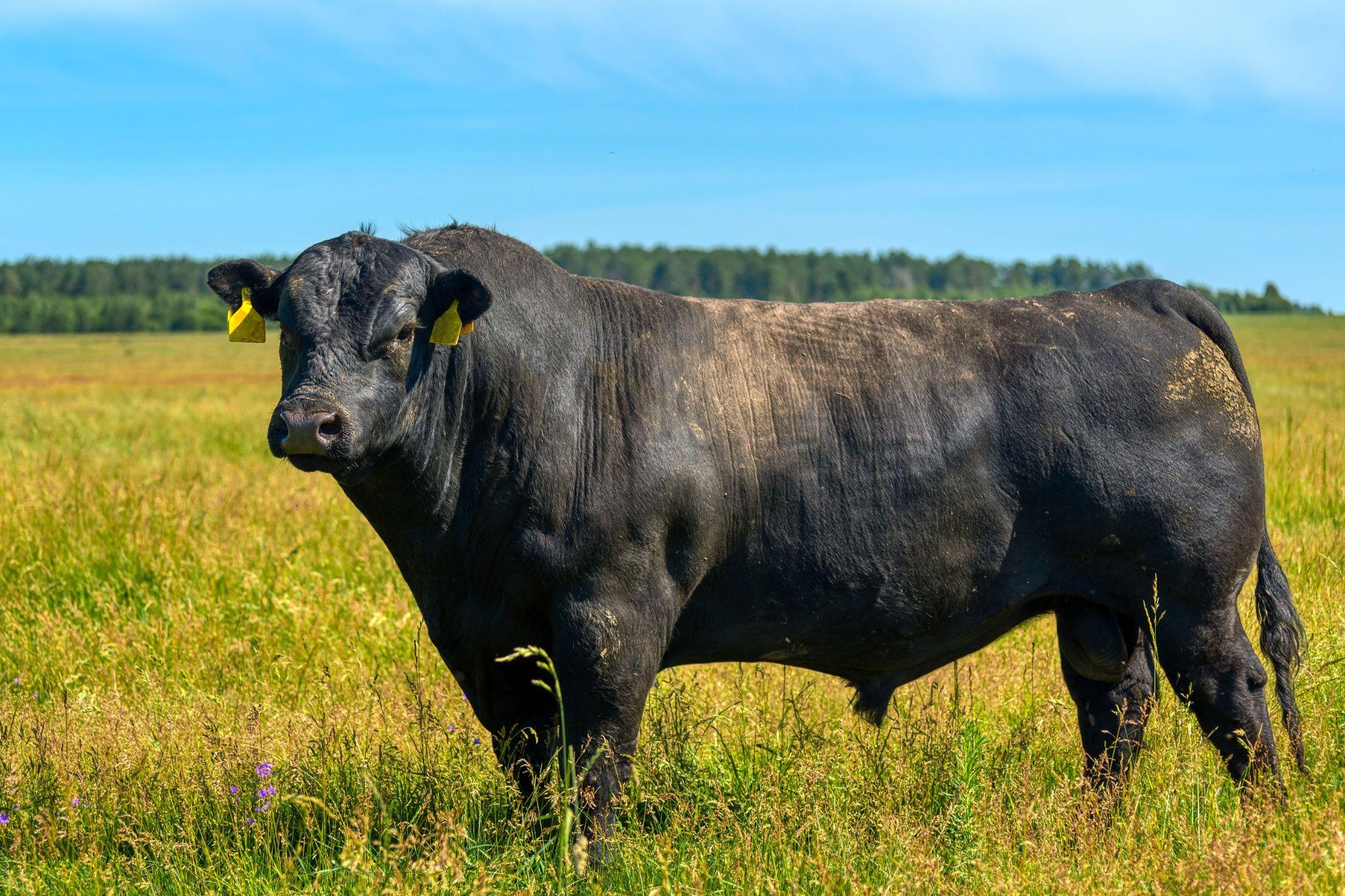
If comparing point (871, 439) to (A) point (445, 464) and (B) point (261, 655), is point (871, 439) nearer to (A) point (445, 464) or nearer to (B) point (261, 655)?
(A) point (445, 464)

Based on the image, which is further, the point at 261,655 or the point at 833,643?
the point at 261,655

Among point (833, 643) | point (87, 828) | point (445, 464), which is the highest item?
point (445, 464)

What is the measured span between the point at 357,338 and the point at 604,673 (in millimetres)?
1387

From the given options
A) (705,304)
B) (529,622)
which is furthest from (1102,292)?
(529,622)

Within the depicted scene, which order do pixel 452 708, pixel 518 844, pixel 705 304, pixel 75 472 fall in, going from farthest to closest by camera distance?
1. pixel 75 472
2. pixel 452 708
3. pixel 705 304
4. pixel 518 844

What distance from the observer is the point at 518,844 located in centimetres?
400

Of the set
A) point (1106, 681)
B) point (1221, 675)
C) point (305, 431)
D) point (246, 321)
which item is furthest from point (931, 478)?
point (246, 321)

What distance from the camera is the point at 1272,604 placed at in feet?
16.0

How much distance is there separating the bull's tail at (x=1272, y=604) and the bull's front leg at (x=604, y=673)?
2.52 m

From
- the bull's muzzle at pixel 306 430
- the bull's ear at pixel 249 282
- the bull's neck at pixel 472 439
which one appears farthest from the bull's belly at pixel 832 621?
the bull's ear at pixel 249 282

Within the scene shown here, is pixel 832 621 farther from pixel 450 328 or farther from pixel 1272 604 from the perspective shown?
pixel 1272 604

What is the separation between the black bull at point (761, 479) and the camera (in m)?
3.97

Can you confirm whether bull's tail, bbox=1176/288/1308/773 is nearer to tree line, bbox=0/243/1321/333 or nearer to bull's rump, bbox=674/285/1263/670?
bull's rump, bbox=674/285/1263/670

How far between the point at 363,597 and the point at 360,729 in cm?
225
